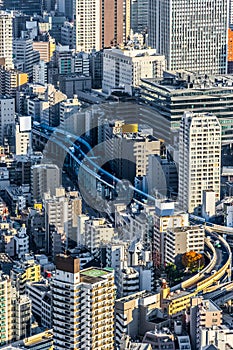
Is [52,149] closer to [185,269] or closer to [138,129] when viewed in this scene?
[138,129]

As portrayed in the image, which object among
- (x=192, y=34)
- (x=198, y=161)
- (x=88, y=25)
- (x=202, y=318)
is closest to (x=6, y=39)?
(x=88, y=25)

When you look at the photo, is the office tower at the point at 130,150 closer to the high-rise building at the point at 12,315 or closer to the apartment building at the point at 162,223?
the apartment building at the point at 162,223

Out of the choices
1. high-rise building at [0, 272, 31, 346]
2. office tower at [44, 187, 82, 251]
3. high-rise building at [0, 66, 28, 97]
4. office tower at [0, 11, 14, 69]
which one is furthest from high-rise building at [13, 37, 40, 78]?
high-rise building at [0, 272, 31, 346]

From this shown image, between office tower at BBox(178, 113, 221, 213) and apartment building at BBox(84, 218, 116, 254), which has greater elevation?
office tower at BBox(178, 113, 221, 213)

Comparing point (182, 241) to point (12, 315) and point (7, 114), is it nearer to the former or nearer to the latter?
point (12, 315)

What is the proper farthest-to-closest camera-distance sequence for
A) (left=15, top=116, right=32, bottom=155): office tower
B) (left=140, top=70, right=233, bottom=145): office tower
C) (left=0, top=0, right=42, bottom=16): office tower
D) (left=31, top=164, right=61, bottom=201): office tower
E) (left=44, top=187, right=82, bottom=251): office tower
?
(left=0, top=0, right=42, bottom=16): office tower
(left=15, top=116, right=32, bottom=155): office tower
(left=140, top=70, right=233, bottom=145): office tower
(left=31, top=164, right=61, bottom=201): office tower
(left=44, top=187, right=82, bottom=251): office tower

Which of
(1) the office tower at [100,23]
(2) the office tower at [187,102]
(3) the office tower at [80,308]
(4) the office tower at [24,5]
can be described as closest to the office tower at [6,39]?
(1) the office tower at [100,23]

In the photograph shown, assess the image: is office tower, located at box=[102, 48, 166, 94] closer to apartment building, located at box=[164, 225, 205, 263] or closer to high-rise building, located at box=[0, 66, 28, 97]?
high-rise building, located at box=[0, 66, 28, 97]

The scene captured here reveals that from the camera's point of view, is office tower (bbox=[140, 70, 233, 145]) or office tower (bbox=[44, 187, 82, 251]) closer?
office tower (bbox=[44, 187, 82, 251])
